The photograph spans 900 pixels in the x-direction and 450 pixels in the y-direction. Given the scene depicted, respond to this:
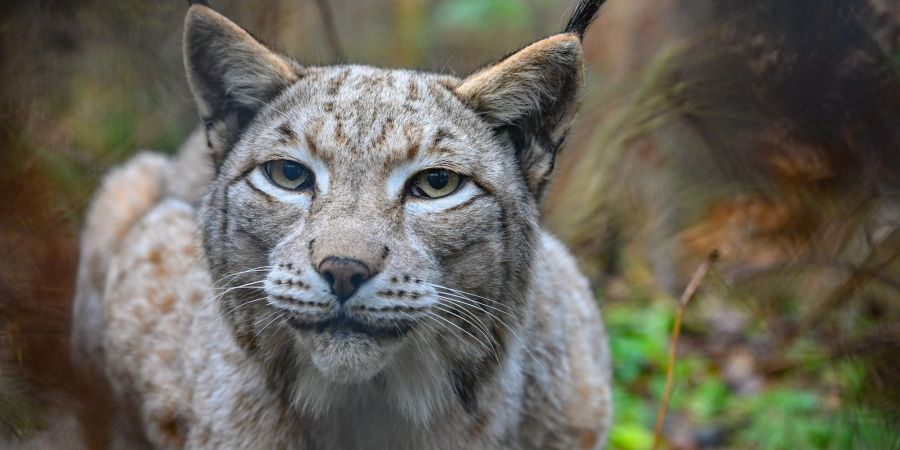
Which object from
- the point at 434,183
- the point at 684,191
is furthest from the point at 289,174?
the point at 684,191

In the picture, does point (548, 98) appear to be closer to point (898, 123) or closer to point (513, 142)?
point (513, 142)

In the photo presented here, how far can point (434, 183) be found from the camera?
399 cm

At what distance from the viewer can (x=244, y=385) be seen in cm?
444

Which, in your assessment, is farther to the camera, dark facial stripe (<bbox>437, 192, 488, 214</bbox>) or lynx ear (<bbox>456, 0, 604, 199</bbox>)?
lynx ear (<bbox>456, 0, 604, 199</bbox>)

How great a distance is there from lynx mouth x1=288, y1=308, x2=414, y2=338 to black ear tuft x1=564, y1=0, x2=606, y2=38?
149cm

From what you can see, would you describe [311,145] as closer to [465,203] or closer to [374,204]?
[374,204]

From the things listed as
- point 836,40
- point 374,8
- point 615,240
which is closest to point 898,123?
point 836,40

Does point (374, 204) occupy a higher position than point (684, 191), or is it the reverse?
point (374, 204)

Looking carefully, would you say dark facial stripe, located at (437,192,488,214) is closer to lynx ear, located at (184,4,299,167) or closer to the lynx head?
the lynx head

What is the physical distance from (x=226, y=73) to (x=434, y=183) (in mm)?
1083

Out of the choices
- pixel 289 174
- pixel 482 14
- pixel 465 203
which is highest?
pixel 482 14

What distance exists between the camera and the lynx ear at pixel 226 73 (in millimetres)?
4141

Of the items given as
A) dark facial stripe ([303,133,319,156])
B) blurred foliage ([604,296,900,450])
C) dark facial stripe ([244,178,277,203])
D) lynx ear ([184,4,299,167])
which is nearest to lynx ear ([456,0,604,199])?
dark facial stripe ([303,133,319,156])

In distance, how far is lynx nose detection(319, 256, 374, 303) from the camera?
343 cm
